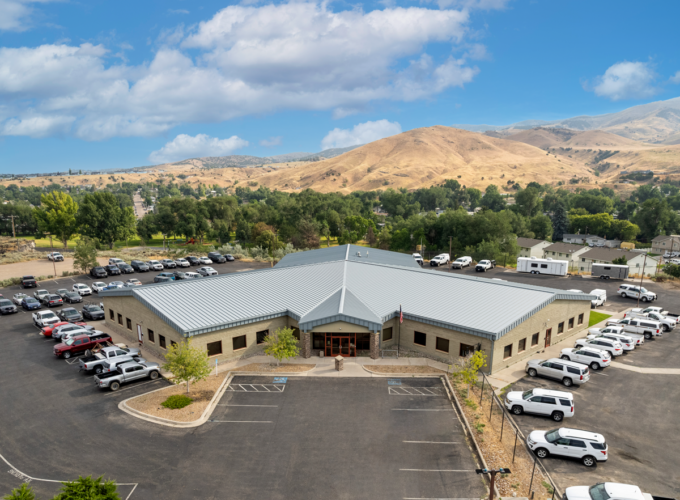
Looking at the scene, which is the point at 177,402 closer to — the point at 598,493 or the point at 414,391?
the point at 414,391

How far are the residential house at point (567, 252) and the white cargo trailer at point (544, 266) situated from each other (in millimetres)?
23053

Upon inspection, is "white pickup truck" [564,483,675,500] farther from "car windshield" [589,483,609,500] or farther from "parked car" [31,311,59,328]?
"parked car" [31,311,59,328]

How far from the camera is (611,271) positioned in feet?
230

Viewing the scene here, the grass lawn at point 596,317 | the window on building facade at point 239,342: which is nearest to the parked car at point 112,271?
the window on building facade at point 239,342

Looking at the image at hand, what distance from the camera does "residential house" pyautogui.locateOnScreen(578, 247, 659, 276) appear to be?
271 feet

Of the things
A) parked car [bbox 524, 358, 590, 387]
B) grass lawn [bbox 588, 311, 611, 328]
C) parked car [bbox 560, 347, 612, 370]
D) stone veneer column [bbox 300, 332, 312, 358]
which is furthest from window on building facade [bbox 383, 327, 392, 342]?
grass lawn [bbox 588, 311, 611, 328]

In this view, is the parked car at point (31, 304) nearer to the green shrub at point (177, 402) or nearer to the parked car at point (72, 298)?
the parked car at point (72, 298)

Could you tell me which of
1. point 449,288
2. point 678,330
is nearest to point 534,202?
point 678,330

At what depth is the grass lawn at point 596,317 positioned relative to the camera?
46581mm

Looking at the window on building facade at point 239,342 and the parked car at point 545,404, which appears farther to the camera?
the window on building facade at point 239,342

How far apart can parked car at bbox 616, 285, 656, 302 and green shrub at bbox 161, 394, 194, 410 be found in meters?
58.5

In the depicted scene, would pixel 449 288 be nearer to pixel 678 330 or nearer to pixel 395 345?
pixel 395 345

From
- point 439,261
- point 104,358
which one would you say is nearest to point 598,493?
point 104,358

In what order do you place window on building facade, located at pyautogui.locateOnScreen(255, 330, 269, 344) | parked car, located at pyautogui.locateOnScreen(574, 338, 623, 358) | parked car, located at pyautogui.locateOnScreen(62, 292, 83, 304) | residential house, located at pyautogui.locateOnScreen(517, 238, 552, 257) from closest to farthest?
1. window on building facade, located at pyautogui.locateOnScreen(255, 330, 269, 344)
2. parked car, located at pyautogui.locateOnScreen(574, 338, 623, 358)
3. parked car, located at pyautogui.locateOnScreen(62, 292, 83, 304)
4. residential house, located at pyautogui.locateOnScreen(517, 238, 552, 257)
